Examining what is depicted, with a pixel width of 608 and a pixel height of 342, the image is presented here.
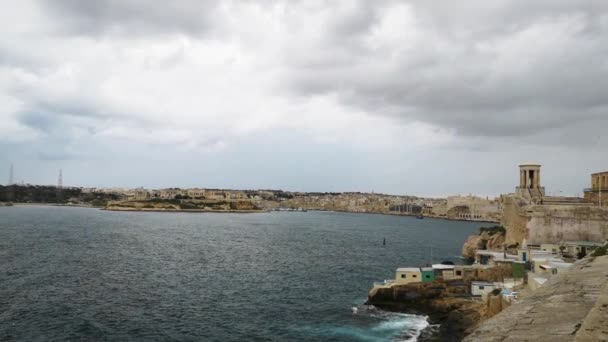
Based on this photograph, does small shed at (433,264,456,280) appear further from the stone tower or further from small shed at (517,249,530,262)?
the stone tower

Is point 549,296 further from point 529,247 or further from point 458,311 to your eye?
point 529,247

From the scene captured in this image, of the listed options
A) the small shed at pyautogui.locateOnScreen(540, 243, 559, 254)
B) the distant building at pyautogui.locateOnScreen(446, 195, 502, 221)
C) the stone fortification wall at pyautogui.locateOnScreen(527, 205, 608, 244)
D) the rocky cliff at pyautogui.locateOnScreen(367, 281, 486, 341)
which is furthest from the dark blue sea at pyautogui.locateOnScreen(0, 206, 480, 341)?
the distant building at pyautogui.locateOnScreen(446, 195, 502, 221)

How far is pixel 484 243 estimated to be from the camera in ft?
174

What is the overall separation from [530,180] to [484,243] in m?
9.81

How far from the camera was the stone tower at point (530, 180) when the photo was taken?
46250 millimetres

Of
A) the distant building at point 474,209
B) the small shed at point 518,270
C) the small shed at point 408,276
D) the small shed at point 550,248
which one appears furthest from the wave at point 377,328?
the distant building at point 474,209

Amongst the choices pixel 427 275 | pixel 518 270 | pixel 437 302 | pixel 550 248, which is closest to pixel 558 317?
pixel 437 302

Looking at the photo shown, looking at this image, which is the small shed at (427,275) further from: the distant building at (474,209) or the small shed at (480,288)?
the distant building at (474,209)

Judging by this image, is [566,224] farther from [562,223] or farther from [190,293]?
[190,293]

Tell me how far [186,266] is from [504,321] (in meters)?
39.3

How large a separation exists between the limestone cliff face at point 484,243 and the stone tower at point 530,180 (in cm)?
634

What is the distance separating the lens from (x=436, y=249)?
65.6 meters

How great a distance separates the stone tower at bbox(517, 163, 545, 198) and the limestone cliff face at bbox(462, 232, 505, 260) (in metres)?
6.34

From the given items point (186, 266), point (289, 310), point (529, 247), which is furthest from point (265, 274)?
point (529, 247)
